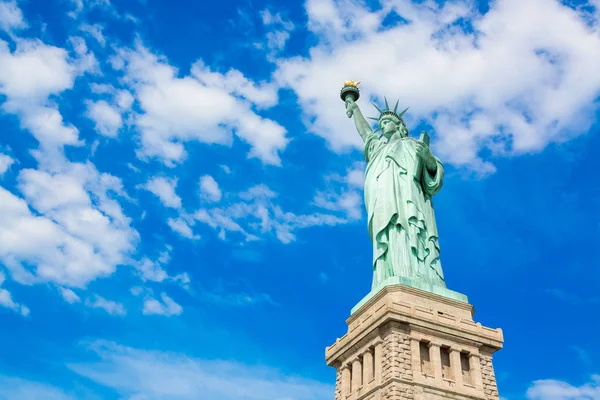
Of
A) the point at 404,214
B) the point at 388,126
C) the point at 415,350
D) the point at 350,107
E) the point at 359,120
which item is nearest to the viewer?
the point at 415,350

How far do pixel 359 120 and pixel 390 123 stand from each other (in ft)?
6.60

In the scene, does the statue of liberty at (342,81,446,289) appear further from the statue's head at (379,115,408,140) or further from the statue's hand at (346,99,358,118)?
the statue's hand at (346,99,358,118)

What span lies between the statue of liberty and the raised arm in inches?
61.2

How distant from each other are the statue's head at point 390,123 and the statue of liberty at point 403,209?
1.81 ft

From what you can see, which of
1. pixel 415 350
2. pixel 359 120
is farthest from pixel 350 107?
pixel 415 350

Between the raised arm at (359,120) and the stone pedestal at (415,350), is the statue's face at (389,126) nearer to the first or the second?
the raised arm at (359,120)

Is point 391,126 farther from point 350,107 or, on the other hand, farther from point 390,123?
point 350,107

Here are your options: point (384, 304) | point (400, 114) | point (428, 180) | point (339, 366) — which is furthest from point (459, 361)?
point (400, 114)

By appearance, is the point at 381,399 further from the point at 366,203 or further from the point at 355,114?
the point at 355,114

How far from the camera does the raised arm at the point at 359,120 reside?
3369cm

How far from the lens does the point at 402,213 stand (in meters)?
27.6

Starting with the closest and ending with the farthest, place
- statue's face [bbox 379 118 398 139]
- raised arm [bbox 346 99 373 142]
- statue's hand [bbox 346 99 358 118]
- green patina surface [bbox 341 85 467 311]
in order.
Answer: green patina surface [bbox 341 85 467 311]
statue's face [bbox 379 118 398 139]
raised arm [bbox 346 99 373 142]
statue's hand [bbox 346 99 358 118]

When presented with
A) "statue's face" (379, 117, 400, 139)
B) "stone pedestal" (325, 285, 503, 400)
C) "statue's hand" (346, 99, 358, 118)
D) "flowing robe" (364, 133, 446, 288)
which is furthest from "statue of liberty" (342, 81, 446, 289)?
"statue's hand" (346, 99, 358, 118)

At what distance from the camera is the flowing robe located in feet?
86.8
